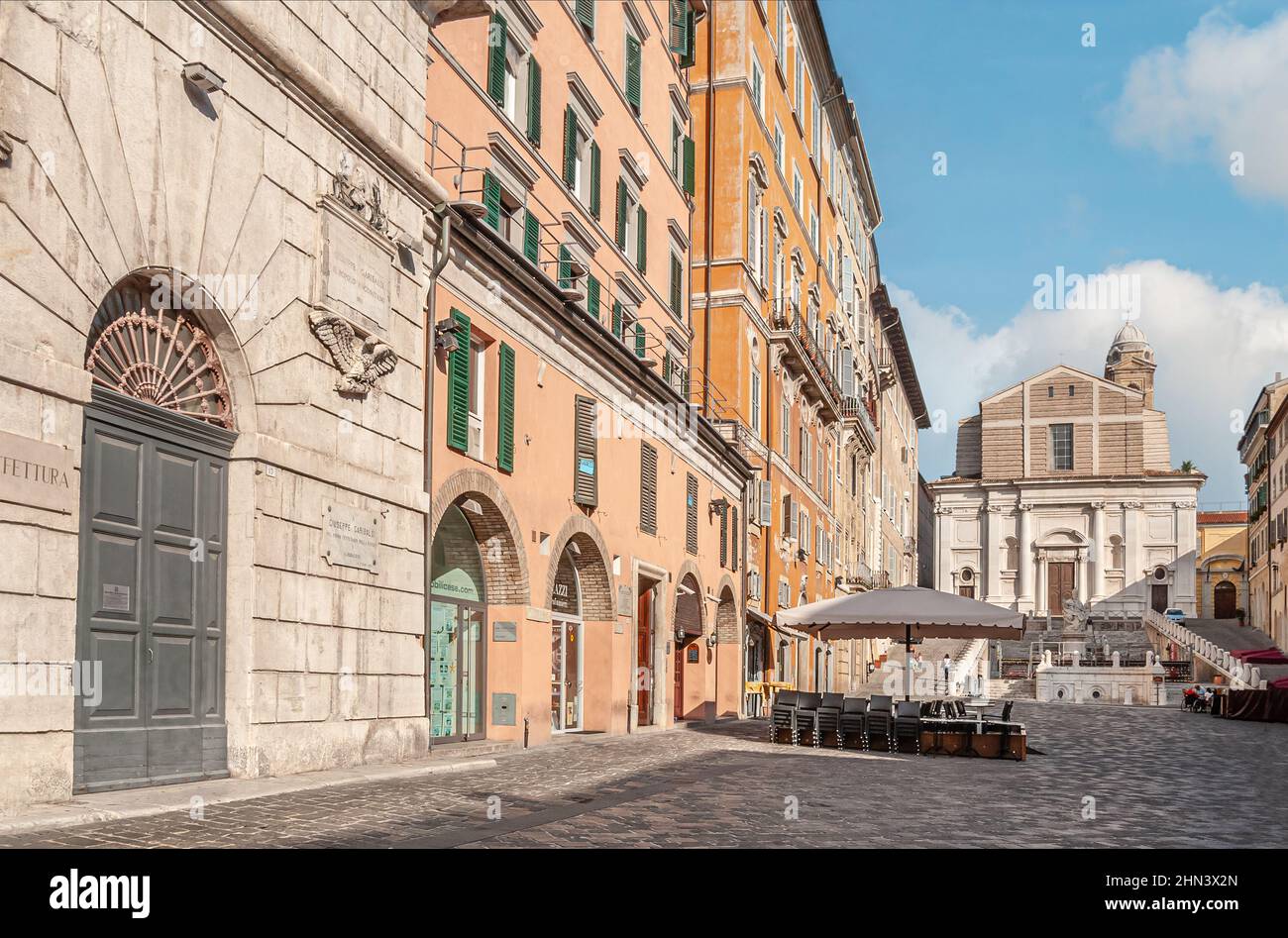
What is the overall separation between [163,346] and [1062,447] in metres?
79.5

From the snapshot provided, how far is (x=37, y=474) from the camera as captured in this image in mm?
9102

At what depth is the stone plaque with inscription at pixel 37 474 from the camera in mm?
8836

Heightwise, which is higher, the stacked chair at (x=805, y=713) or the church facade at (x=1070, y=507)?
the church facade at (x=1070, y=507)

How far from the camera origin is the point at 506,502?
18.0 m

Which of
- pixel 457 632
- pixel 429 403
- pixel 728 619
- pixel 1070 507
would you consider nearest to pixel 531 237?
pixel 429 403

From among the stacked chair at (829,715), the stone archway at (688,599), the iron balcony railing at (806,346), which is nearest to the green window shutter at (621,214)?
the stone archway at (688,599)

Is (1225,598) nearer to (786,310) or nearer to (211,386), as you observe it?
(786,310)

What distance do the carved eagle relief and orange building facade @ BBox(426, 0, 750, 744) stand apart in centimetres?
153

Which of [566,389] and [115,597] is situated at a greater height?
[566,389]

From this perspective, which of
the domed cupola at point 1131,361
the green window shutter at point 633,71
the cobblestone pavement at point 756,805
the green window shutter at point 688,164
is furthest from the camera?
the domed cupola at point 1131,361

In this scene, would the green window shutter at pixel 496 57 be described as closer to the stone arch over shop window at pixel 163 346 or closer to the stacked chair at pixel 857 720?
the stone arch over shop window at pixel 163 346

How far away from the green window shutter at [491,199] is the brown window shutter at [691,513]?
1064 centimetres

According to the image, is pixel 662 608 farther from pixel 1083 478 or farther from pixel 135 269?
pixel 1083 478
